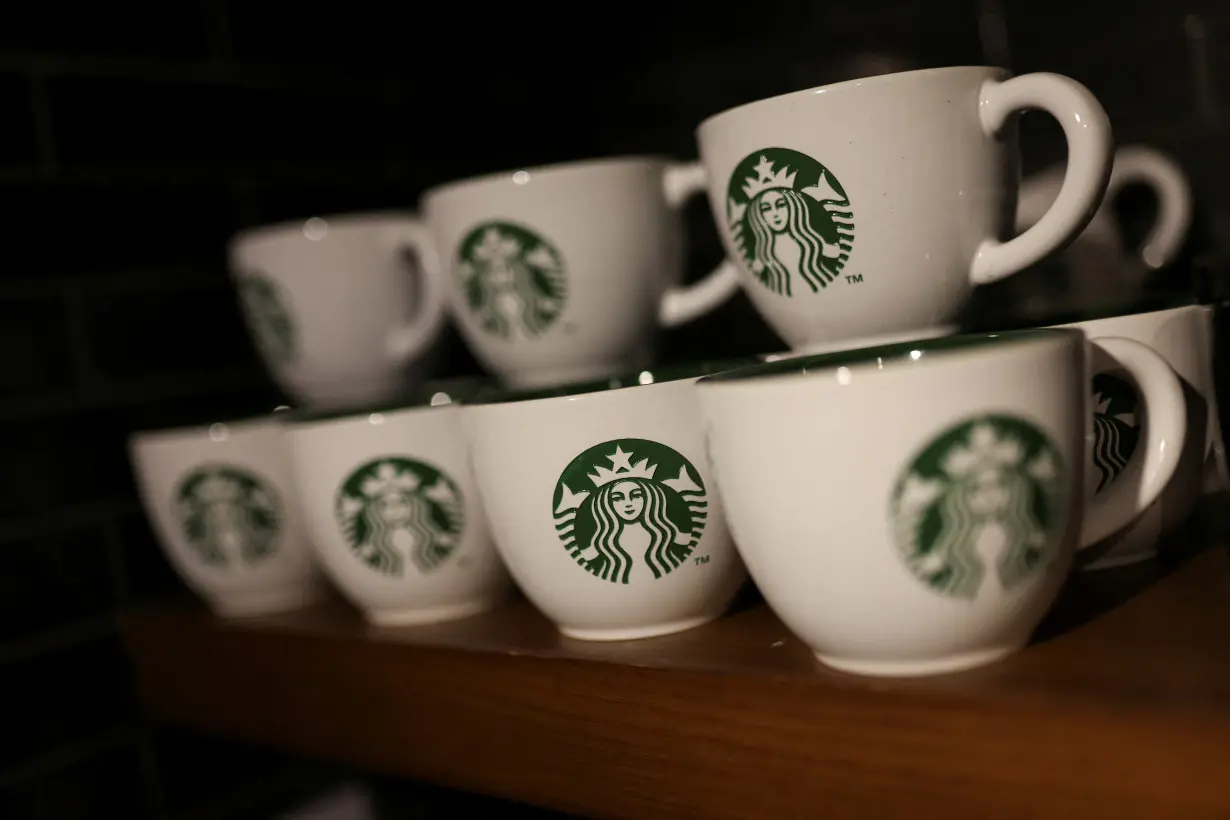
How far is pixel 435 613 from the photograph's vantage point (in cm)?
72

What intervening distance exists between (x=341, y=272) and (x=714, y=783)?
477 mm

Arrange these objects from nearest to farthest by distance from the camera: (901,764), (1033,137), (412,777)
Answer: (901,764), (412,777), (1033,137)

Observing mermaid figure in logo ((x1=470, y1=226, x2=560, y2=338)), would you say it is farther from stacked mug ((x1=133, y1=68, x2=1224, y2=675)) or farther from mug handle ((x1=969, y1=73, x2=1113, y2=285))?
mug handle ((x1=969, y1=73, x2=1113, y2=285))

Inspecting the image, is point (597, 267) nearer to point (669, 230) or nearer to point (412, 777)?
point (669, 230)

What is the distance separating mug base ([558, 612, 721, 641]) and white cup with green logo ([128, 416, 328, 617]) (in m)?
0.29

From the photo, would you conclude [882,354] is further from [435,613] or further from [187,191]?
[187,191]

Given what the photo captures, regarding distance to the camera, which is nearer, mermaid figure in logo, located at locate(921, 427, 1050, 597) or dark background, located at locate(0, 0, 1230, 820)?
mermaid figure in logo, located at locate(921, 427, 1050, 597)

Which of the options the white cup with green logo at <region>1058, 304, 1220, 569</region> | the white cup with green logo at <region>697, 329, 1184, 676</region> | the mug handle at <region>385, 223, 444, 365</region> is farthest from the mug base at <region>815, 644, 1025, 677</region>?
the mug handle at <region>385, 223, 444, 365</region>

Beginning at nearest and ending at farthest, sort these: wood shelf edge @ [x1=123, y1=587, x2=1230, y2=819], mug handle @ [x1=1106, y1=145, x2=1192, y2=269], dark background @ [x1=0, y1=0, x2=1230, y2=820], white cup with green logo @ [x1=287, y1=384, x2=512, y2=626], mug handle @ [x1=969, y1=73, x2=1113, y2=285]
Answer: wood shelf edge @ [x1=123, y1=587, x2=1230, y2=819]
mug handle @ [x1=969, y1=73, x2=1113, y2=285]
white cup with green logo @ [x1=287, y1=384, x2=512, y2=626]
mug handle @ [x1=1106, y1=145, x2=1192, y2=269]
dark background @ [x1=0, y1=0, x2=1230, y2=820]

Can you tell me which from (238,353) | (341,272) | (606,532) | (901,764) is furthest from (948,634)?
(238,353)

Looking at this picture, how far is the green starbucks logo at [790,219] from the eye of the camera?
22.1 inches

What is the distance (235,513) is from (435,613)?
0.19 m

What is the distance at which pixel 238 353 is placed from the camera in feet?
3.45

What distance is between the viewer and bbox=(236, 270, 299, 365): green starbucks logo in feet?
2.85
